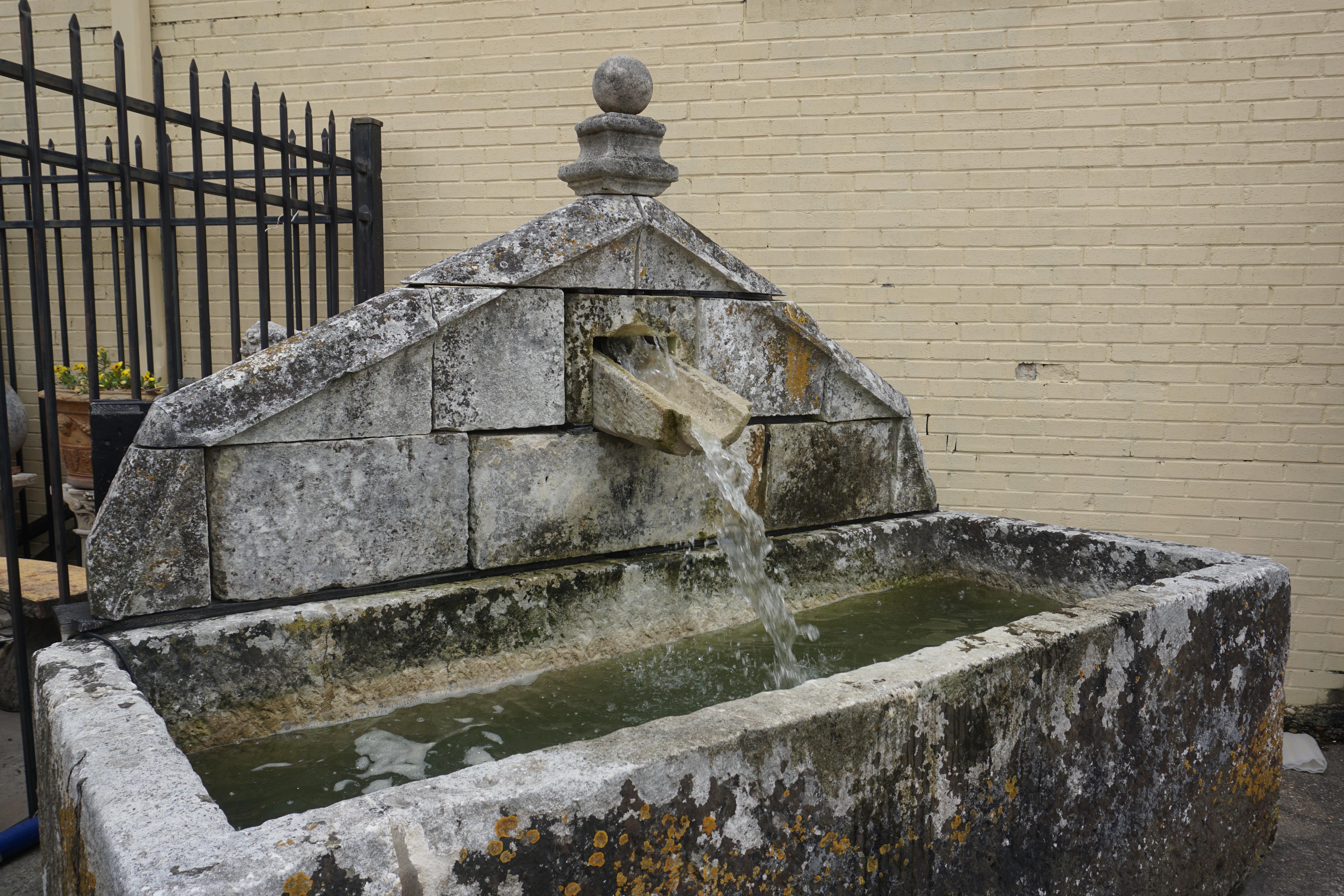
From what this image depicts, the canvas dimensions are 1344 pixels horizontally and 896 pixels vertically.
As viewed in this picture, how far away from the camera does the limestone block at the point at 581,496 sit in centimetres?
235

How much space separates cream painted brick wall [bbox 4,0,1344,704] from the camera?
13.1 ft

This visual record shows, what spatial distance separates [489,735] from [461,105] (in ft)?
→ 12.4

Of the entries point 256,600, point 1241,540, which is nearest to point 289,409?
point 256,600

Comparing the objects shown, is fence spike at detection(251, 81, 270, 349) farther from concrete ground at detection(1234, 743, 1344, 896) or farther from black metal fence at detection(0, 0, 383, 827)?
concrete ground at detection(1234, 743, 1344, 896)

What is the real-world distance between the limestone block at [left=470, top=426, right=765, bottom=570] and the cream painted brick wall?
6.86 feet

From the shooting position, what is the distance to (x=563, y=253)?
91.4 inches

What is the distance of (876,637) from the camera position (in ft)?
8.56

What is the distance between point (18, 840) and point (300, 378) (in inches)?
69.5

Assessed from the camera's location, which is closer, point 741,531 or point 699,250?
point 699,250

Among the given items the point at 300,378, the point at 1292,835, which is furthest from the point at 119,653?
the point at 1292,835

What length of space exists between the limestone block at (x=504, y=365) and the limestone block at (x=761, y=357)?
49 cm

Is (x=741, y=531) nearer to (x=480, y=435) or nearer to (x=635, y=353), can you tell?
(x=635, y=353)

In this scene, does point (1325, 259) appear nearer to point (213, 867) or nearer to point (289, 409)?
point (289, 409)

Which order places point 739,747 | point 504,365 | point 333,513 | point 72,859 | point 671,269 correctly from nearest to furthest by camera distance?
1. point 72,859
2. point 739,747
3. point 333,513
4. point 504,365
5. point 671,269
